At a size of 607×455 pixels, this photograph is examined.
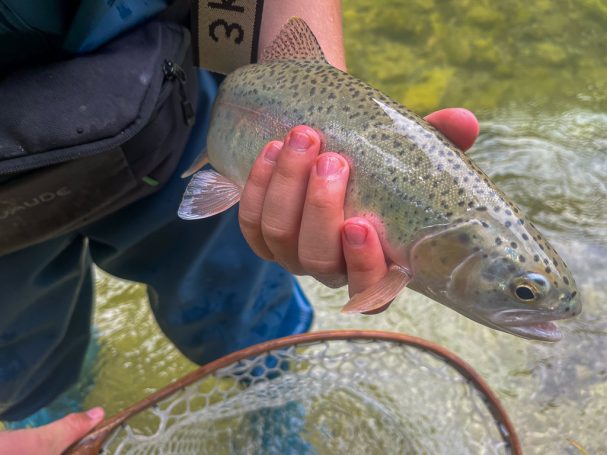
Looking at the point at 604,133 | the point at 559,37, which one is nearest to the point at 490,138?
the point at 604,133

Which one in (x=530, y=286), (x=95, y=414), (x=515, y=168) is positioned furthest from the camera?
(x=515, y=168)

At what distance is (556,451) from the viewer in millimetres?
1768

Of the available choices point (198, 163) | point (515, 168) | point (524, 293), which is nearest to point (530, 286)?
point (524, 293)

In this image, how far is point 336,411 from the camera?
1751 millimetres

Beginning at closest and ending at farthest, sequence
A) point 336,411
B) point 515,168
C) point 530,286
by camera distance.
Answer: point 530,286 < point 336,411 < point 515,168

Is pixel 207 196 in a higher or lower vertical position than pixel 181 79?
lower

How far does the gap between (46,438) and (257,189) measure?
0.64 metres

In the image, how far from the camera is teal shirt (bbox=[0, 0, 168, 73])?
106 cm

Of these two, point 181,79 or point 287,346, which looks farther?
point 287,346

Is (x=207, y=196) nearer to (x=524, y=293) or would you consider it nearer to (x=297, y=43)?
(x=297, y=43)

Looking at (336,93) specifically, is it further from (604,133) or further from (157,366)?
(604,133)

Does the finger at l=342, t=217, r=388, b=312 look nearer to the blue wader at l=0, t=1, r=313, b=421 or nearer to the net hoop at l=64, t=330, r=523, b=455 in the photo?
the net hoop at l=64, t=330, r=523, b=455

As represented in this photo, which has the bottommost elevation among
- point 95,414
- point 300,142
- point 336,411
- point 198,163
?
point 336,411

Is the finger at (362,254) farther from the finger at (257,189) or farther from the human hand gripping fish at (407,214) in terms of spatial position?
the finger at (257,189)
